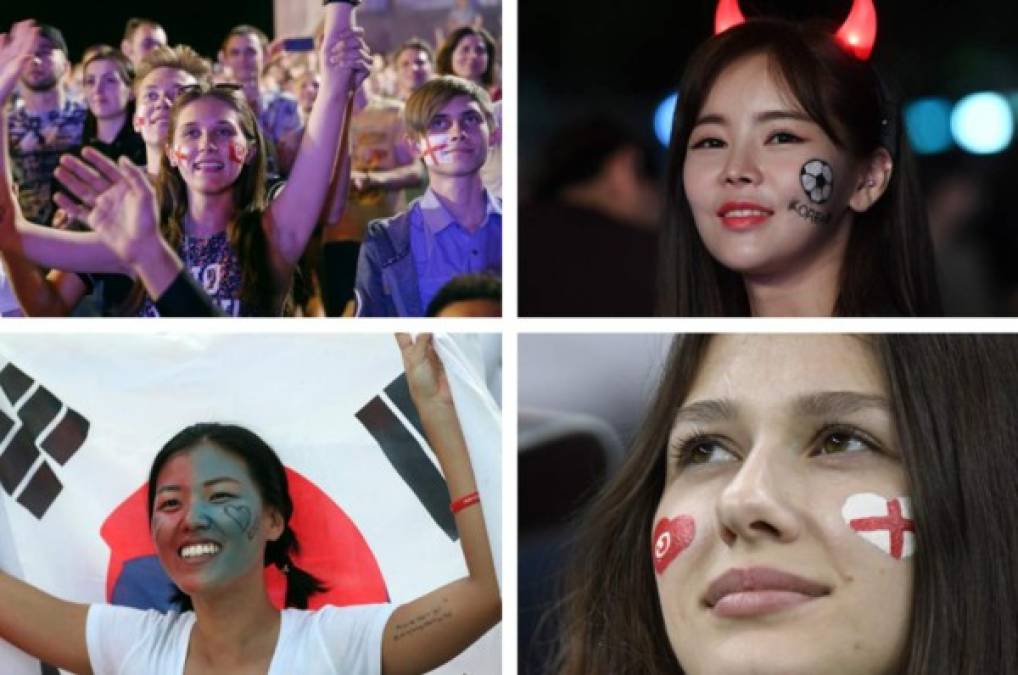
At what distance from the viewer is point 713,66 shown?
1890 mm

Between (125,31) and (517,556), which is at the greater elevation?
(125,31)

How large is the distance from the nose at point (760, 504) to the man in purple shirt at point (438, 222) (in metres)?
0.37

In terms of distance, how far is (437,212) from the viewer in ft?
6.36

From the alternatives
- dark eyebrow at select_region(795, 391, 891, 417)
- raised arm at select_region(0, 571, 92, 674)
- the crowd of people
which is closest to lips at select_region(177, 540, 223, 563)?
raised arm at select_region(0, 571, 92, 674)

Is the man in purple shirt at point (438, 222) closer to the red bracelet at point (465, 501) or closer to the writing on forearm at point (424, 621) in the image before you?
the red bracelet at point (465, 501)

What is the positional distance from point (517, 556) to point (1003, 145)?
2.41 ft

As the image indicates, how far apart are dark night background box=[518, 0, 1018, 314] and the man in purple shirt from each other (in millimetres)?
53

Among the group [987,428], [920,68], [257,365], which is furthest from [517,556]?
[920,68]

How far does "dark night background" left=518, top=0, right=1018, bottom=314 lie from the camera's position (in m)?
1.86

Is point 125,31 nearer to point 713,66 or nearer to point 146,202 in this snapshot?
point 146,202

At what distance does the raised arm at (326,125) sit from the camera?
1.94 metres

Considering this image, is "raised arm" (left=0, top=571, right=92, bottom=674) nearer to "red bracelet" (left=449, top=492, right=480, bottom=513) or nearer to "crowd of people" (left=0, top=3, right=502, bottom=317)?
"crowd of people" (left=0, top=3, right=502, bottom=317)

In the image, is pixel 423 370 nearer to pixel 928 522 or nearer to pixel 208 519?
pixel 208 519

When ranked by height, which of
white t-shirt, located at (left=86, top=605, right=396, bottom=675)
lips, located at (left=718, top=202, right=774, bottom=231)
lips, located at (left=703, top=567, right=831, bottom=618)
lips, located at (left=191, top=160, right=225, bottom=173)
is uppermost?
lips, located at (left=191, top=160, right=225, bottom=173)
